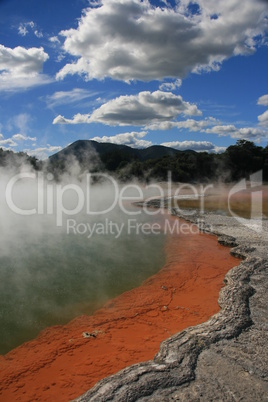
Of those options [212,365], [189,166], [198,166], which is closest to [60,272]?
[212,365]

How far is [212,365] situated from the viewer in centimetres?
325

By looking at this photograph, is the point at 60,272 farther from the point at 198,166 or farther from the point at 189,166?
the point at 198,166

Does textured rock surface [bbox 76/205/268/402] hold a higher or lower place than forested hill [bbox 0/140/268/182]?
lower

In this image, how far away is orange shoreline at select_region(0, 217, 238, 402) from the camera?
131 inches

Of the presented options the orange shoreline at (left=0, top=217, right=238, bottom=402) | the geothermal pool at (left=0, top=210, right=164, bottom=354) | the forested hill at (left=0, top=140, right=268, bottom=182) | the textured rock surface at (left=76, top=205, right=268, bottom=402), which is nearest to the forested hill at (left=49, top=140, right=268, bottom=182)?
the forested hill at (left=0, top=140, right=268, bottom=182)

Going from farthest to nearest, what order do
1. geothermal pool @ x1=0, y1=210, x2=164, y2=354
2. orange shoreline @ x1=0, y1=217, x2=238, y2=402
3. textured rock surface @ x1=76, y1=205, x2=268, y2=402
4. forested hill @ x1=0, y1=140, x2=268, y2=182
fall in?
forested hill @ x1=0, y1=140, x2=268, y2=182 → geothermal pool @ x1=0, y1=210, x2=164, y2=354 → orange shoreline @ x1=0, y1=217, x2=238, y2=402 → textured rock surface @ x1=76, y1=205, x2=268, y2=402

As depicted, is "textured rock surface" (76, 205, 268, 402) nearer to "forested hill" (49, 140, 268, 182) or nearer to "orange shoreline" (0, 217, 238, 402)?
"orange shoreline" (0, 217, 238, 402)

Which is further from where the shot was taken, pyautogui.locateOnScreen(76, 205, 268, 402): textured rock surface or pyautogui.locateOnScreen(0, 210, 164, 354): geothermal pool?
pyautogui.locateOnScreen(0, 210, 164, 354): geothermal pool

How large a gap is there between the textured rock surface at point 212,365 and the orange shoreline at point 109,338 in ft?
1.14

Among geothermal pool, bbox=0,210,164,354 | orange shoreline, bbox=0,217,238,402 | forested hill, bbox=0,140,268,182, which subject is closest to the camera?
orange shoreline, bbox=0,217,238,402

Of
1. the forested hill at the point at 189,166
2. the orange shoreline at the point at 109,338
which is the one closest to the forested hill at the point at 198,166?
the forested hill at the point at 189,166

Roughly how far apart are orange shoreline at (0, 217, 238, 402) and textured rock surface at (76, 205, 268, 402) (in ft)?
1.14

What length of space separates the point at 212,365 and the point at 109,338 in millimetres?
1463

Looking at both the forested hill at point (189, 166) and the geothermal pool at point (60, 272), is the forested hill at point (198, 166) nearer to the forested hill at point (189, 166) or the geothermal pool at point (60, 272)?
the forested hill at point (189, 166)
